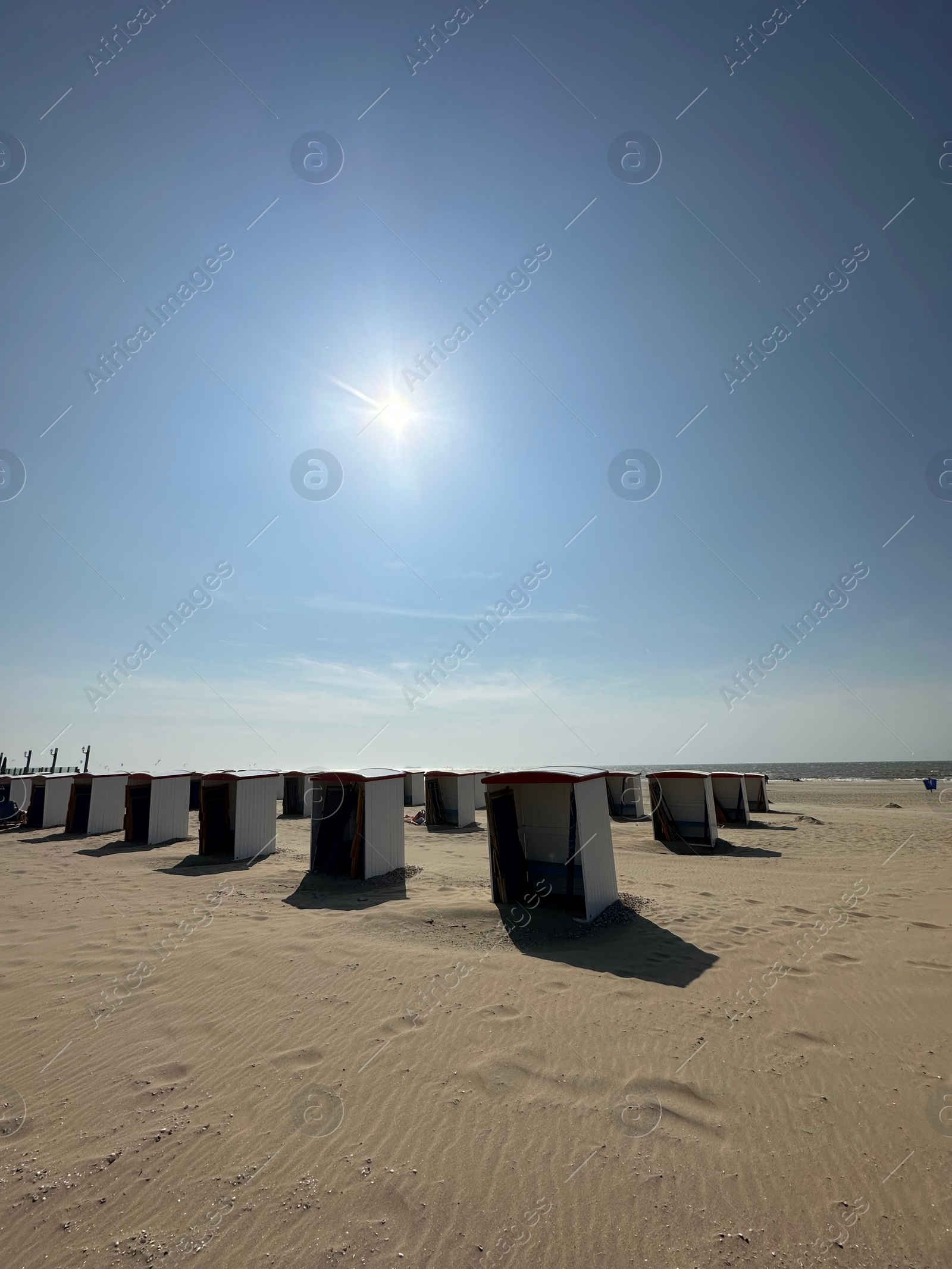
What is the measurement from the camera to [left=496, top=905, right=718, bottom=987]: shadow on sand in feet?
24.3

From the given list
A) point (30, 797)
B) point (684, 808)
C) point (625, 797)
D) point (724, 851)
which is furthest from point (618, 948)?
point (30, 797)

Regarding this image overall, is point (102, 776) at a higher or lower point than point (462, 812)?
higher

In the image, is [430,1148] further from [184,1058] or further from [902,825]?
[902,825]

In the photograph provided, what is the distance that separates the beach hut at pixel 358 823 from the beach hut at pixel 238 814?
3.03m

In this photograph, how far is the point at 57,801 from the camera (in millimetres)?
24906

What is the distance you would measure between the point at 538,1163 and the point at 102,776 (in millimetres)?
24824

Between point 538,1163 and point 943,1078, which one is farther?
point 943,1078

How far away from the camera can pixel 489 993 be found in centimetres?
670

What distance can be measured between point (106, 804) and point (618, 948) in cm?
2327

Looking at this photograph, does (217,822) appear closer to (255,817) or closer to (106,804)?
(255,817)

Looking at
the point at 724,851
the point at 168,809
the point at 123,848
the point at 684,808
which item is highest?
the point at 168,809

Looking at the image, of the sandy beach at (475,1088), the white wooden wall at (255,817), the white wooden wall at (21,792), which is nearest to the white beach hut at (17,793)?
Answer: the white wooden wall at (21,792)

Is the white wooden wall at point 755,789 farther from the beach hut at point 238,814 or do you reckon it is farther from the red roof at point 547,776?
the beach hut at point 238,814

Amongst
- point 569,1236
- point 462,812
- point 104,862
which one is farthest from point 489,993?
point 462,812
